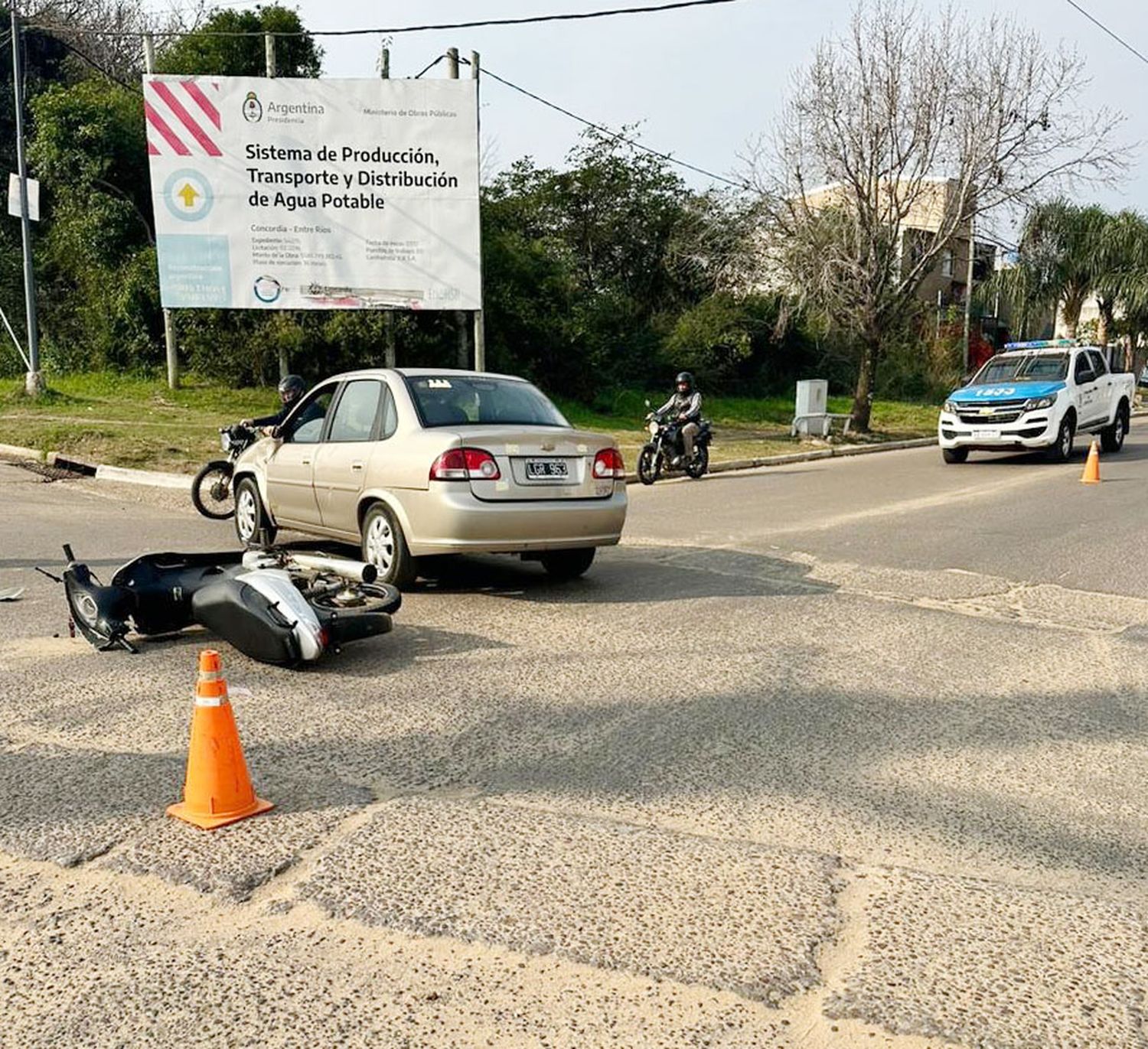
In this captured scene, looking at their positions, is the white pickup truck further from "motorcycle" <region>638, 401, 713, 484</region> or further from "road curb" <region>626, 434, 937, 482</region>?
"motorcycle" <region>638, 401, 713, 484</region>

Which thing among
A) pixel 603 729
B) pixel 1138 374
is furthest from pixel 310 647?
pixel 1138 374

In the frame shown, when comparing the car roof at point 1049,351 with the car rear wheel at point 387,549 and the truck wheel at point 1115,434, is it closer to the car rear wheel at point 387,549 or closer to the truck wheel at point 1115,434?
the truck wheel at point 1115,434

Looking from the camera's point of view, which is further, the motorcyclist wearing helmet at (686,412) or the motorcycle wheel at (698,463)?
the motorcycle wheel at (698,463)

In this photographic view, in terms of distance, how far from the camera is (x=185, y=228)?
66.9 ft

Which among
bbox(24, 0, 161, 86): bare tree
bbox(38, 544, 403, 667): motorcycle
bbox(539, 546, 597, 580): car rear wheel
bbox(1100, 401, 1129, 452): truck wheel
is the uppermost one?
bbox(24, 0, 161, 86): bare tree

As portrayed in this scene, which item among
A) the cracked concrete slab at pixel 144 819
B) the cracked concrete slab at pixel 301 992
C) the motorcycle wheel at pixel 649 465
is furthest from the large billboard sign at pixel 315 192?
the cracked concrete slab at pixel 301 992

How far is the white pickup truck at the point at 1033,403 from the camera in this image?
18.2 m

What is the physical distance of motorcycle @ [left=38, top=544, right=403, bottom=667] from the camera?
5477 millimetres

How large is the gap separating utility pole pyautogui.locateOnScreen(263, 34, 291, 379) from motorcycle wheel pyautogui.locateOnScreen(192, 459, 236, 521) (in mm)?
9670

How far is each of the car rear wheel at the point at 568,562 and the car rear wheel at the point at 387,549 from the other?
112cm

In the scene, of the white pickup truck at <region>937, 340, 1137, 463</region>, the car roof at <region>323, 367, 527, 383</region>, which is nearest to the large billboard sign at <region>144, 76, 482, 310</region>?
the white pickup truck at <region>937, 340, 1137, 463</region>

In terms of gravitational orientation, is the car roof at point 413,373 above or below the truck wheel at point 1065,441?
above

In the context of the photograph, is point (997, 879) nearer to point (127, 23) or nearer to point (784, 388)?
point (784, 388)

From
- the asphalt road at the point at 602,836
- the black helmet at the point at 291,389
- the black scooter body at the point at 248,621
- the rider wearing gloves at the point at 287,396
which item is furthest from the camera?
the black helmet at the point at 291,389
